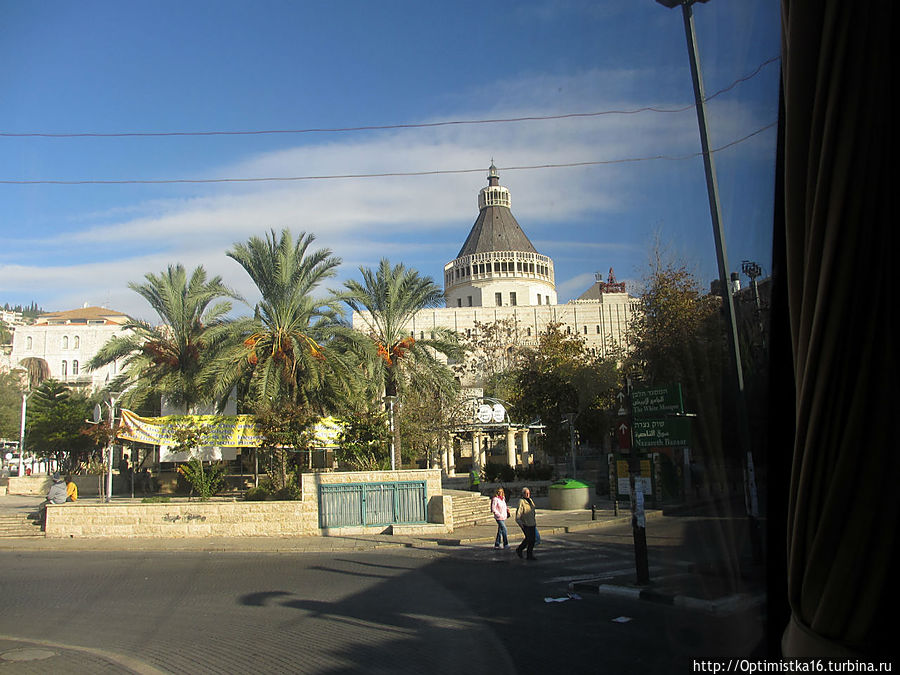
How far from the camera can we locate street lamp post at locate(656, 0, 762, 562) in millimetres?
3475

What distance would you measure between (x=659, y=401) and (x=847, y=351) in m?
4.38

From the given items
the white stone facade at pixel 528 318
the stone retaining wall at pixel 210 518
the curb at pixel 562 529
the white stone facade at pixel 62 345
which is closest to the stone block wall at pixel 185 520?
the stone retaining wall at pixel 210 518

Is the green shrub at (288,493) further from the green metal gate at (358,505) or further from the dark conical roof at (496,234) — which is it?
the dark conical roof at (496,234)

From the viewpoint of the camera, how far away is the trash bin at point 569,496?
22500 millimetres

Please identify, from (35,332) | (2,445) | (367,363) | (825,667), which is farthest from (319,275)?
(35,332)

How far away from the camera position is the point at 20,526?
19.3m

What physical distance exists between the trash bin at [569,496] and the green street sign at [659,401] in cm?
1521

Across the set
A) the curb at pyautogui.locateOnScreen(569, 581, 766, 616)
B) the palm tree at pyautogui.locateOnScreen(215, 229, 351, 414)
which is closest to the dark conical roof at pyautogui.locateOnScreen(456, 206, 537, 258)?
the palm tree at pyautogui.locateOnScreen(215, 229, 351, 414)

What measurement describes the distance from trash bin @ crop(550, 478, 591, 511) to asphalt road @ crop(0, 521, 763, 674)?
916 cm

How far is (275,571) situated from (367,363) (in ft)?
38.2

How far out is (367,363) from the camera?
77.5 ft

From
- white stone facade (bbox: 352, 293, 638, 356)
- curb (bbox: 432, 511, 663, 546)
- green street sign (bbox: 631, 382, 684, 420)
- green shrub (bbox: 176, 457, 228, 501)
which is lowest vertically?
curb (bbox: 432, 511, 663, 546)

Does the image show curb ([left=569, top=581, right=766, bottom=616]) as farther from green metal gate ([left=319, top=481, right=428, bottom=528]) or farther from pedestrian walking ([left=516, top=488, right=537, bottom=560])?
green metal gate ([left=319, top=481, right=428, bottom=528])

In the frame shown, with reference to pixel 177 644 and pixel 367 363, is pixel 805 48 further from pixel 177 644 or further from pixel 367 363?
pixel 367 363
